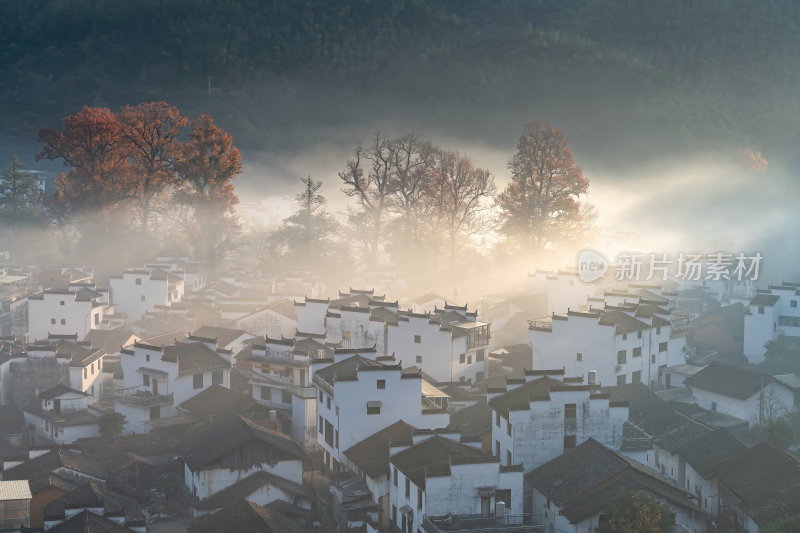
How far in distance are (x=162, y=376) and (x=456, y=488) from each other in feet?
40.4

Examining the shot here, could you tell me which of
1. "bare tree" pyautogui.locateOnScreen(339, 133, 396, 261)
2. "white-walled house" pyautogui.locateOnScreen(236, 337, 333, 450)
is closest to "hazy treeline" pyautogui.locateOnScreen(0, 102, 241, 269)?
"bare tree" pyautogui.locateOnScreen(339, 133, 396, 261)

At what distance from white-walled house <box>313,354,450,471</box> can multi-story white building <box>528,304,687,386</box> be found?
650 centimetres

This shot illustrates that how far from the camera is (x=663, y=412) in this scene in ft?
82.8

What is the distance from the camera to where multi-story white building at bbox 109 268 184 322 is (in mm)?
36656

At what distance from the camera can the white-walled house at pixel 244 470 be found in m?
21.2

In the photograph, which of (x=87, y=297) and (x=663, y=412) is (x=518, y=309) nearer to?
(x=663, y=412)

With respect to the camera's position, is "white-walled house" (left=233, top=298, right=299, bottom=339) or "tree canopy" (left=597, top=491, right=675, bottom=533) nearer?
"tree canopy" (left=597, top=491, right=675, bottom=533)

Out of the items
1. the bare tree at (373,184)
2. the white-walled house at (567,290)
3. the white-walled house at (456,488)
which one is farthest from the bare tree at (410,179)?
the white-walled house at (456,488)

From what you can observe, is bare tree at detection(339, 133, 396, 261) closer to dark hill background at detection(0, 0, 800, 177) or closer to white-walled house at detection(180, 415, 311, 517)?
dark hill background at detection(0, 0, 800, 177)

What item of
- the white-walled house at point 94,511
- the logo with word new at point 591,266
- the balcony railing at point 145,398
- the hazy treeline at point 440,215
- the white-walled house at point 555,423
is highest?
the hazy treeline at point 440,215

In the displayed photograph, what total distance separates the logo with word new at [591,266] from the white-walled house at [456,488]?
17578 millimetres

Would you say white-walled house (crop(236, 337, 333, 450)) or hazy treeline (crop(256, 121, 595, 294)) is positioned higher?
hazy treeline (crop(256, 121, 595, 294))

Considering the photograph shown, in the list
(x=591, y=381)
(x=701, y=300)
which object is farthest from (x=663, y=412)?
(x=701, y=300)

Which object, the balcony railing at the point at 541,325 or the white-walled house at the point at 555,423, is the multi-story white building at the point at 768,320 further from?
the white-walled house at the point at 555,423
